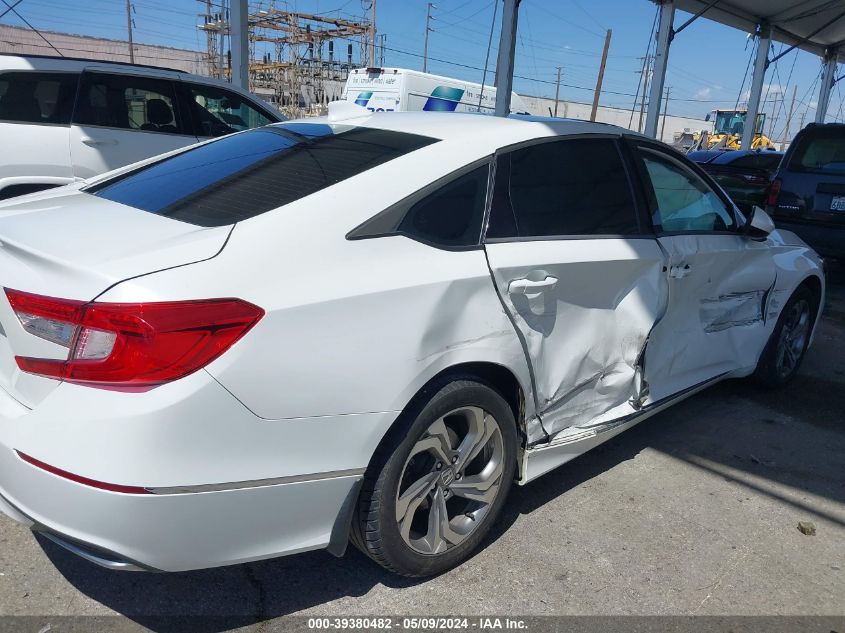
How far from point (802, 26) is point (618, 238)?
1764 centimetres

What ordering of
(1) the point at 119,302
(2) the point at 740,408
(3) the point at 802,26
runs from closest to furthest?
1. (1) the point at 119,302
2. (2) the point at 740,408
3. (3) the point at 802,26

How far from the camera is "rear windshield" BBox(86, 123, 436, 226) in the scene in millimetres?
2350

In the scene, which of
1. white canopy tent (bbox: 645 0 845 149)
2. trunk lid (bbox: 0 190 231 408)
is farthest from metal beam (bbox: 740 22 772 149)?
trunk lid (bbox: 0 190 231 408)

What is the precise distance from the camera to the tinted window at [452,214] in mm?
2400

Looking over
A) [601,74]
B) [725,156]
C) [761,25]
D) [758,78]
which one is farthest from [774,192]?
[601,74]

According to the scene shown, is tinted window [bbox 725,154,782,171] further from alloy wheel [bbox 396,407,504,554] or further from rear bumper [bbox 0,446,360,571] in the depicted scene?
rear bumper [bbox 0,446,360,571]

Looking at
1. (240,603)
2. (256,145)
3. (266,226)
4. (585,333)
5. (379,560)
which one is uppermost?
(256,145)

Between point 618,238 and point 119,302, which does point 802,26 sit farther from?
point 119,302

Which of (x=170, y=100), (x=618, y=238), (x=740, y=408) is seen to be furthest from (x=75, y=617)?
(x=170, y=100)

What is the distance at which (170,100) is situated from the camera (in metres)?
6.63

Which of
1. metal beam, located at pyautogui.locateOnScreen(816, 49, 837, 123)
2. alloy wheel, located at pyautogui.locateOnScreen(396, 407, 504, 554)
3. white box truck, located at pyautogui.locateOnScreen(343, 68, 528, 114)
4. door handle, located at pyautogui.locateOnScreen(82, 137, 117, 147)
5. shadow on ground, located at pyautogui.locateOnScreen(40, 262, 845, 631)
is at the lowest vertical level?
shadow on ground, located at pyautogui.locateOnScreen(40, 262, 845, 631)

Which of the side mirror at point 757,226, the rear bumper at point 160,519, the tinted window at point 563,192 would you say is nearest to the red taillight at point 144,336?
the rear bumper at point 160,519

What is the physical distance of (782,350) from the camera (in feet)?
15.1

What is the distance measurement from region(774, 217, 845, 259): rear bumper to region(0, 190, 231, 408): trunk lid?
24.5ft
